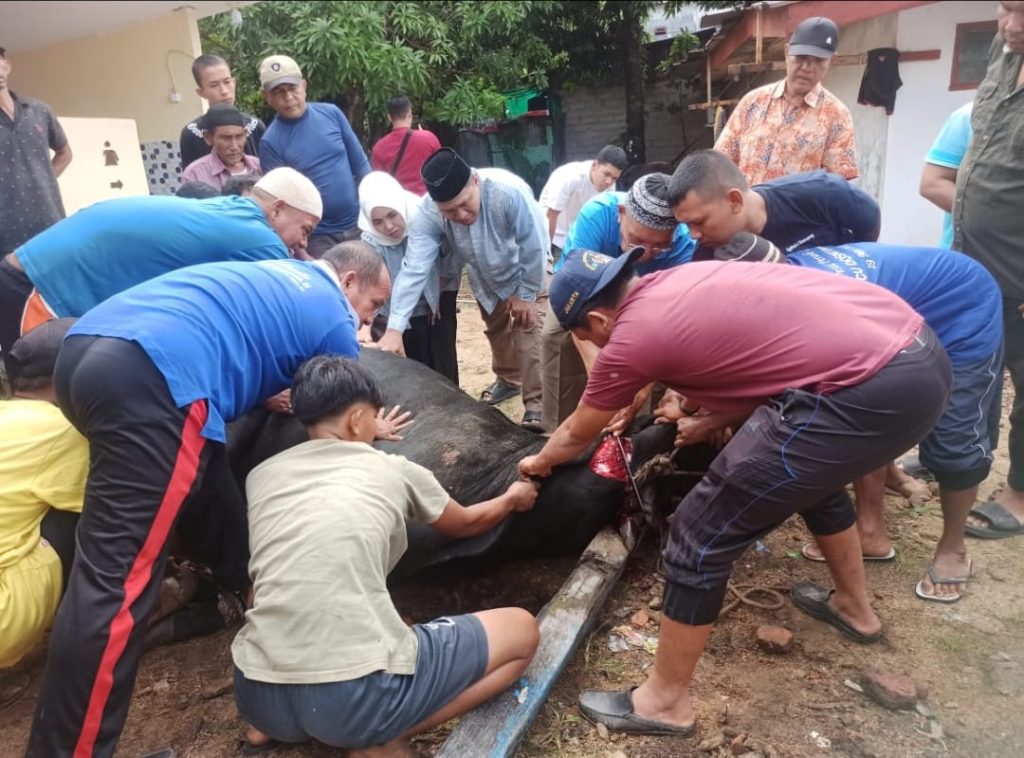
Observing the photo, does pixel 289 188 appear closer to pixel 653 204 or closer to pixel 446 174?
pixel 446 174

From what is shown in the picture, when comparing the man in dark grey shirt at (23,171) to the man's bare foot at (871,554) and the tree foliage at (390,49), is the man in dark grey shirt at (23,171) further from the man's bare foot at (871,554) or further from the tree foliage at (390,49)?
the tree foliage at (390,49)

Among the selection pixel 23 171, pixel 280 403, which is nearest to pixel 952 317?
pixel 280 403

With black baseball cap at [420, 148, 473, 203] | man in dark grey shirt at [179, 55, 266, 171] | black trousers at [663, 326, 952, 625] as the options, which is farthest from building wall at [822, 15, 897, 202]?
black trousers at [663, 326, 952, 625]

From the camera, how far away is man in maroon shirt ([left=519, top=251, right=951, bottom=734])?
1952 mm

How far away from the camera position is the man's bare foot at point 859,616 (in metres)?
2.55

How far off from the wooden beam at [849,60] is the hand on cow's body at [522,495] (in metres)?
6.50

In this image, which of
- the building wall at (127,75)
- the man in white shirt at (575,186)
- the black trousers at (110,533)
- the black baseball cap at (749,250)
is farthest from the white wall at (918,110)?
the building wall at (127,75)

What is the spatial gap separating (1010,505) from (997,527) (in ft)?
0.51

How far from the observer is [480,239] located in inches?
161

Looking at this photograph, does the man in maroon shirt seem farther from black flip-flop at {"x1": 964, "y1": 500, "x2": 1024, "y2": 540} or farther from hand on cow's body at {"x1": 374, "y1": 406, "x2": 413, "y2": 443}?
black flip-flop at {"x1": 964, "y1": 500, "x2": 1024, "y2": 540}

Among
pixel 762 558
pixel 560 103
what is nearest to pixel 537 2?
pixel 560 103

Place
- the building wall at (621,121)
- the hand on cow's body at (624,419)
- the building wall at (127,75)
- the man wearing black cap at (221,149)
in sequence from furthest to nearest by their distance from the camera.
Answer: the building wall at (621,121) < the building wall at (127,75) < the man wearing black cap at (221,149) < the hand on cow's body at (624,419)

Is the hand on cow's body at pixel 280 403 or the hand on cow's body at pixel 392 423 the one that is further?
the hand on cow's body at pixel 280 403

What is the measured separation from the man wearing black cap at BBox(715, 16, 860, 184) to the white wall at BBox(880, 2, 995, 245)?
358 centimetres
